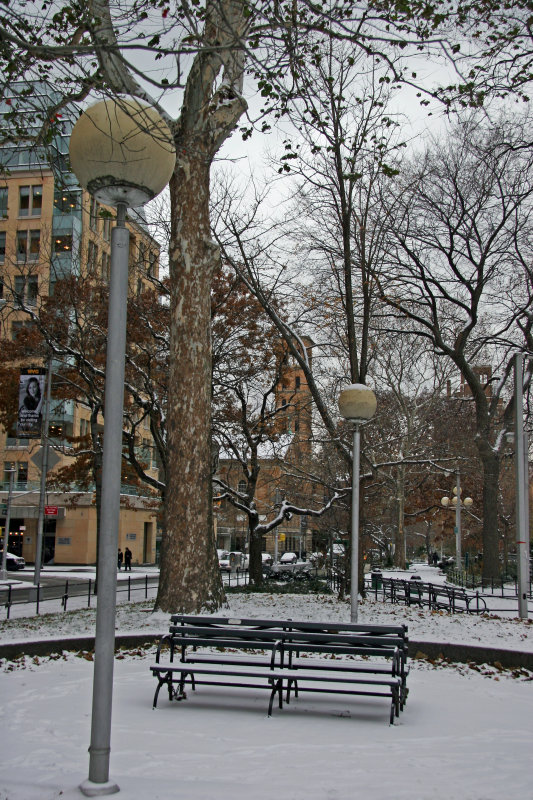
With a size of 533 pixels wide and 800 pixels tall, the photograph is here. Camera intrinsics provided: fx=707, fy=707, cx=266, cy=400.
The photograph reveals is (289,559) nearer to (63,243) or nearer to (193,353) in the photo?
(63,243)

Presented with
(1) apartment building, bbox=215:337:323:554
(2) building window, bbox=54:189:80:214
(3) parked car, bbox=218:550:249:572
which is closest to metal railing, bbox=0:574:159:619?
(1) apartment building, bbox=215:337:323:554

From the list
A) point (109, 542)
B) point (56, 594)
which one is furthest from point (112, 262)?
point (56, 594)

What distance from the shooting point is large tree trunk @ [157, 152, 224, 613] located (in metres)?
12.2

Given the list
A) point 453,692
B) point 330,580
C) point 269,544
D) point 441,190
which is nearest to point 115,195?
point 453,692

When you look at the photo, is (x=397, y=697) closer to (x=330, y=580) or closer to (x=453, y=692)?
(x=453, y=692)

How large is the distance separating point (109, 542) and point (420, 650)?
275 inches

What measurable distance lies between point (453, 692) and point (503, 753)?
2421 millimetres

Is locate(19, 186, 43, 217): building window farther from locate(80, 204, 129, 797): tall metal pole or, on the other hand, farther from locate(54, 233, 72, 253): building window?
locate(80, 204, 129, 797): tall metal pole

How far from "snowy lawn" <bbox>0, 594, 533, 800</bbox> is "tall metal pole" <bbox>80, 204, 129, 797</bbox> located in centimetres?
29

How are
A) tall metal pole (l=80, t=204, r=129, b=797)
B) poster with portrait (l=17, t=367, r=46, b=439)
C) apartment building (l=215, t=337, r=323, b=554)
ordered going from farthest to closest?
apartment building (l=215, t=337, r=323, b=554)
poster with portrait (l=17, t=367, r=46, b=439)
tall metal pole (l=80, t=204, r=129, b=797)

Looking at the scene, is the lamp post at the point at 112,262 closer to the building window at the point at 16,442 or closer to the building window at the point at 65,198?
the building window at the point at 65,198

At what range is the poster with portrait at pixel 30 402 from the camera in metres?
20.3

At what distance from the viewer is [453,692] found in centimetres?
795

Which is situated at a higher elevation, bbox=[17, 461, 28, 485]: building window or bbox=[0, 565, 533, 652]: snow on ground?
bbox=[17, 461, 28, 485]: building window
